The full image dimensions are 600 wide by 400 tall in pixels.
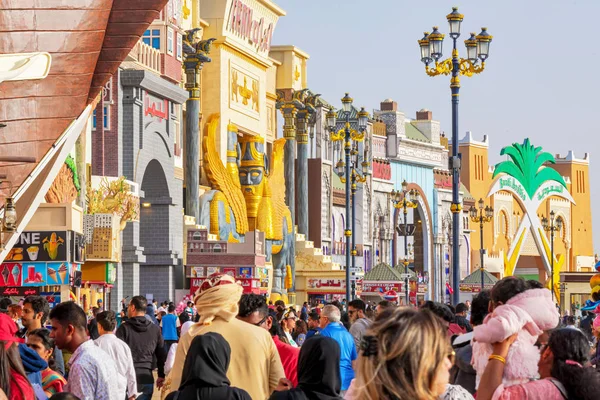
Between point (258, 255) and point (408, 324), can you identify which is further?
point (258, 255)

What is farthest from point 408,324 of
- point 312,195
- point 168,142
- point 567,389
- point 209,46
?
point 312,195

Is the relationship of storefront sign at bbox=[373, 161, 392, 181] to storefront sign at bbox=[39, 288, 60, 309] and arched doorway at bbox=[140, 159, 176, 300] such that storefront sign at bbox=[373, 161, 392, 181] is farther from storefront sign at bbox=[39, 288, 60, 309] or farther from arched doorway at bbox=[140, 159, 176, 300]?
storefront sign at bbox=[39, 288, 60, 309]

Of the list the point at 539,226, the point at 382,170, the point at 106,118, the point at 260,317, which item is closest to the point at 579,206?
the point at 539,226

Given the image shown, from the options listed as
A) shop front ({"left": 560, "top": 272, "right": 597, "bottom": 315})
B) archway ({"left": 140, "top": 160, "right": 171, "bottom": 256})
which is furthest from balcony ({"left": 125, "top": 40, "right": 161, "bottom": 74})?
shop front ({"left": 560, "top": 272, "right": 597, "bottom": 315})

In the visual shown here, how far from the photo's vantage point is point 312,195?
224ft

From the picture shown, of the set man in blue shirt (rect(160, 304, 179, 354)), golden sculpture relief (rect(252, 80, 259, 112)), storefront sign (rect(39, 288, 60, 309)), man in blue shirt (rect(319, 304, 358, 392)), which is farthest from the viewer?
golden sculpture relief (rect(252, 80, 259, 112))

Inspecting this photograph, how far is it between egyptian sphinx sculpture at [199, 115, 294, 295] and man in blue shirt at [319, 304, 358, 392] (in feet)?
118

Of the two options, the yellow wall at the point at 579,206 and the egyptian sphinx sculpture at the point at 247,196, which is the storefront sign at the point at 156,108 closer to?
the egyptian sphinx sculpture at the point at 247,196

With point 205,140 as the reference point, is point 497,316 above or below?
below

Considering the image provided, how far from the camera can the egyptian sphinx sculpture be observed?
49.7 meters

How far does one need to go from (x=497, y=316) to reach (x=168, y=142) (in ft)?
122

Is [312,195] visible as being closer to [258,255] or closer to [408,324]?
[258,255]

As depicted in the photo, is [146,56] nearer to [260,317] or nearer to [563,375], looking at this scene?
[260,317]

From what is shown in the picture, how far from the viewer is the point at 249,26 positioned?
181ft
